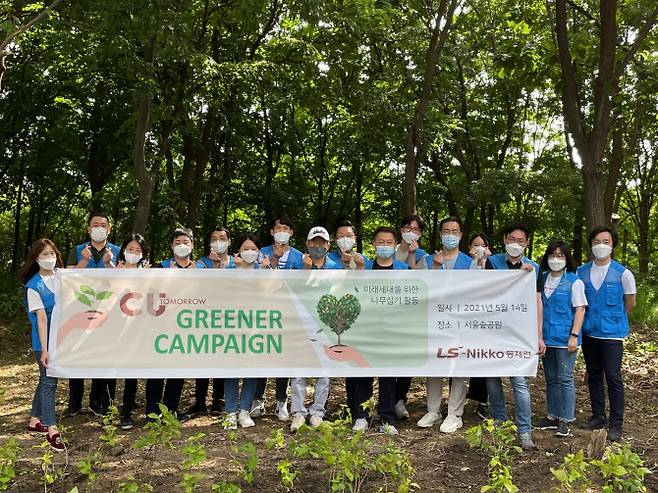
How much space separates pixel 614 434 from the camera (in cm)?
525

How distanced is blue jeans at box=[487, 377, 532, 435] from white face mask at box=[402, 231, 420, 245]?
4.98 feet

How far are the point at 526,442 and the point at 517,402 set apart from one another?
1.08ft

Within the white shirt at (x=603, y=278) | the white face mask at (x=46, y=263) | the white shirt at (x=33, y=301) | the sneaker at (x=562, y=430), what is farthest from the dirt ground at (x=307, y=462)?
the white face mask at (x=46, y=263)

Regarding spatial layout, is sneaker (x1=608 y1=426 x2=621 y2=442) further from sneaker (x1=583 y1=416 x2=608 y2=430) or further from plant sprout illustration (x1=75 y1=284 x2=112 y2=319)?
plant sprout illustration (x1=75 y1=284 x2=112 y2=319)

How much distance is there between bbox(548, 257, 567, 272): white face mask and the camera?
5.32 metres

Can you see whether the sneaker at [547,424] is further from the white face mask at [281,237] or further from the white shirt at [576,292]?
the white face mask at [281,237]

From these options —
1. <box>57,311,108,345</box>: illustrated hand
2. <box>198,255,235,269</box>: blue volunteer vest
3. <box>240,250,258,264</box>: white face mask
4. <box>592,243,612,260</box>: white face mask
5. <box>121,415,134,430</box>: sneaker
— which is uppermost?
<box>592,243,612,260</box>: white face mask

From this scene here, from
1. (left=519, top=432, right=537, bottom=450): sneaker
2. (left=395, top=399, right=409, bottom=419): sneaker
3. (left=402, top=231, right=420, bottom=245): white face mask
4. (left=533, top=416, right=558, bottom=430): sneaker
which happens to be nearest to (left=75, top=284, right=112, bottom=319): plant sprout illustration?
(left=402, top=231, right=420, bottom=245): white face mask

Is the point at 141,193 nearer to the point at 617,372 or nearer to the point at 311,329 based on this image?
the point at 311,329

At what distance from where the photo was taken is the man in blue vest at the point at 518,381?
5.07 metres

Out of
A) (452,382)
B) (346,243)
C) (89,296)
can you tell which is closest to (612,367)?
(452,382)

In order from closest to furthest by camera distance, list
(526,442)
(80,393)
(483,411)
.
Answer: (526,442)
(483,411)
(80,393)

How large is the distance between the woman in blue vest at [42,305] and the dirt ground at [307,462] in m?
0.32

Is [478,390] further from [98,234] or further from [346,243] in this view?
[98,234]
